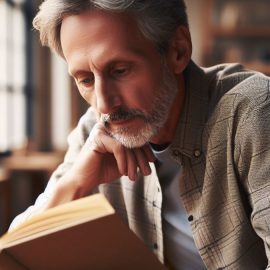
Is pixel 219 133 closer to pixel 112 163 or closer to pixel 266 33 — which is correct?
pixel 112 163

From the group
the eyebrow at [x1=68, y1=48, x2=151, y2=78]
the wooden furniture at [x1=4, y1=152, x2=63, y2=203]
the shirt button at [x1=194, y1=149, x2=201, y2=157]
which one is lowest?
the wooden furniture at [x1=4, y1=152, x2=63, y2=203]

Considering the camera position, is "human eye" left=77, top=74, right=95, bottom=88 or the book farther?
"human eye" left=77, top=74, right=95, bottom=88


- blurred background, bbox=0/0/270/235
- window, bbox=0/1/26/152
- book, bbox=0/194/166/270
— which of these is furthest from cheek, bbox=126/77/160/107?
window, bbox=0/1/26/152

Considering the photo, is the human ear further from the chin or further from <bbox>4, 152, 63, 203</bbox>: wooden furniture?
<bbox>4, 152, 63, 203</bbox>: wooden furniture

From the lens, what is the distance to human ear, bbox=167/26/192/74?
45.1 inches

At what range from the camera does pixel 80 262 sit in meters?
0.86

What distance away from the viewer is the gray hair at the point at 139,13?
1.03 metres

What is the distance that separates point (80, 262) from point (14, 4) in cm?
384

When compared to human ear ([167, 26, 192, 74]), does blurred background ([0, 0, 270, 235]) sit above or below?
below

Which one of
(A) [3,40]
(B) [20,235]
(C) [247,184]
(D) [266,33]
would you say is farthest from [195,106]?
(D) [266,33]

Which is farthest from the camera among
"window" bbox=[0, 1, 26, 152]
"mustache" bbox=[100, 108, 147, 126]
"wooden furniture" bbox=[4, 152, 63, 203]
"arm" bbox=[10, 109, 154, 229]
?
"window" bbox=[0, 1, 26, 152]

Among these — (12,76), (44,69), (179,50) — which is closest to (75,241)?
(179,50)

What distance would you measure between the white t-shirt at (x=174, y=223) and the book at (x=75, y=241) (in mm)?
347

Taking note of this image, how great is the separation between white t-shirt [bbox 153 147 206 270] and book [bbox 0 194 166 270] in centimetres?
35
